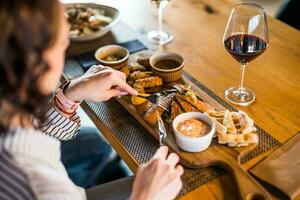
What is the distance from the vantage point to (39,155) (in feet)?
2.41

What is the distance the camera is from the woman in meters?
0.61

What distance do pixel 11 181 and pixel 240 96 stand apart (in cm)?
70

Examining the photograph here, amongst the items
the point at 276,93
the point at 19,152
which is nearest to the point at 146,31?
the point at 276,93

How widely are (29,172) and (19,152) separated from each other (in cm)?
4

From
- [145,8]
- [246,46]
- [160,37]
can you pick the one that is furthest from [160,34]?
[246,46]

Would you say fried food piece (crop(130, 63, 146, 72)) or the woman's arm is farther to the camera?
fried food piece (crop(130, 63, 146, 72))

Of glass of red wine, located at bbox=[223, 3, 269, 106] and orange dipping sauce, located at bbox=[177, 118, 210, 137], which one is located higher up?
glass of red wine, located at bbox=[223, 3, 269, 106]

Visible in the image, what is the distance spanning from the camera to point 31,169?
687mm

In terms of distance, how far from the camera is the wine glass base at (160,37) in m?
1.41

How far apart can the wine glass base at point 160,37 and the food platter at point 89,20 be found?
0.52 ft

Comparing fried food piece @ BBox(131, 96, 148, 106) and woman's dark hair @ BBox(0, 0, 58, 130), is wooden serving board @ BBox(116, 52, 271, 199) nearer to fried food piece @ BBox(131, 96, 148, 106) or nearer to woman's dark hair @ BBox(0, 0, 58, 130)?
fried food piece @ BBox(131, 96, 148, 106)

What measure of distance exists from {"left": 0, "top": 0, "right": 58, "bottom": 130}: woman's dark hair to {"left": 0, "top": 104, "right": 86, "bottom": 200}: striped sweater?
0.05 m

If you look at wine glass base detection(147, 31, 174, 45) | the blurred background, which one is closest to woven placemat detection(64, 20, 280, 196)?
wine glass base detection(147, 31, 174, 45)

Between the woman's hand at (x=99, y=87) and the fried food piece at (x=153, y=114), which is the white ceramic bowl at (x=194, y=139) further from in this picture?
the woman's hand at (x=99, y=87)
